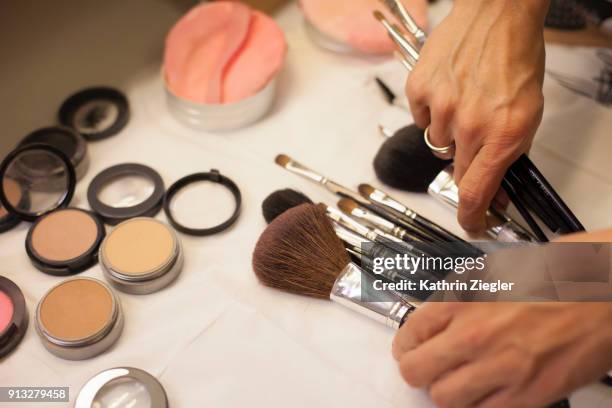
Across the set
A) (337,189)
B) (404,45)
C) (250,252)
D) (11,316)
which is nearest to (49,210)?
(11,316)

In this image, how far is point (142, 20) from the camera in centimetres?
100

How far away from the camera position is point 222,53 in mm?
943

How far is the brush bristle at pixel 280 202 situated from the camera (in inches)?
29.5

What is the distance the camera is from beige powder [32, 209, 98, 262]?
73cm

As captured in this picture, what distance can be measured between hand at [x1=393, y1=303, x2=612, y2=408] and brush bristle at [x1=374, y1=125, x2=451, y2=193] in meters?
0.27

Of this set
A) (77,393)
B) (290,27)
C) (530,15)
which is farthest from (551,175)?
(77,393)

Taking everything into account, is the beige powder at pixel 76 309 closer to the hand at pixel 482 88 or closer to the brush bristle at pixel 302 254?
the brush bristle at pixel 302 254

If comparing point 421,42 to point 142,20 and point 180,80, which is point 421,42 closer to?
point 180,80

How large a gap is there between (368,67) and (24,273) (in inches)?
23.1

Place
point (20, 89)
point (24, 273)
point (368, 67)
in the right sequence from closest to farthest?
1. point (24, 273)
2. point (20, 89)
3. point (368, 67)

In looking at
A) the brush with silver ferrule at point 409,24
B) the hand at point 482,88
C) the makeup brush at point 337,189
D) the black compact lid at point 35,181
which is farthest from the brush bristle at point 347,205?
the black compact lid at point 35,181

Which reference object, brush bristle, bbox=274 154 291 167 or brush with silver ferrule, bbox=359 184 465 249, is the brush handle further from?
brush bristle, bbox=274 154 291 167

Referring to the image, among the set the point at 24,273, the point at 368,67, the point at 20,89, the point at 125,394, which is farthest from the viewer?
the point at 368,67

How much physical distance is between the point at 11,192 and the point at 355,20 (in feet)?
1.88
